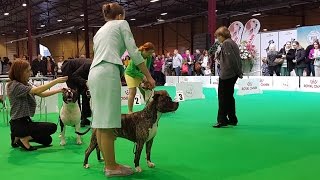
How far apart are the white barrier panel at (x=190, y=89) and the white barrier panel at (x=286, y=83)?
150 inches

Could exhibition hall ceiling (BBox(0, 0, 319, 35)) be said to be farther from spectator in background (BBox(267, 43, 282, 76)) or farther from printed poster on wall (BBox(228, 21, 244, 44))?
spectator in background (BBox(267, 43, 282, 76))

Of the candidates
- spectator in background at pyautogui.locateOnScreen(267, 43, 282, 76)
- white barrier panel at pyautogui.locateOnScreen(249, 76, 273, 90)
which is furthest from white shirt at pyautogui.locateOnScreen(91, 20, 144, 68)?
spectator in background at pyautogui.locateOnScreen(267, 43, 282, 76)

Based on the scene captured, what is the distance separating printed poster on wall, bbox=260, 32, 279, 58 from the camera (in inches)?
753

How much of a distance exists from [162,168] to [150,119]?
54 centimetres

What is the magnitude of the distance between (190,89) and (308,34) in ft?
31.3

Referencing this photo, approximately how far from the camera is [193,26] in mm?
34406

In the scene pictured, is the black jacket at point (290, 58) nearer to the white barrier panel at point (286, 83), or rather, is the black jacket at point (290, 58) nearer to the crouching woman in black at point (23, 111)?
the white barrier panel at point (286, 83)

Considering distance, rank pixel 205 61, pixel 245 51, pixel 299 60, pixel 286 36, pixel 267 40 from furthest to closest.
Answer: pixel 267 40
pixel 286 36
pixel 205 61
pixel 245 51
pixel 299 60

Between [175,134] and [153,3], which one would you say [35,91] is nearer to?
[175,134]

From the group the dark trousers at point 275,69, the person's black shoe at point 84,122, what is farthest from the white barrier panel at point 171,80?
the person's black shoe at point 84,122

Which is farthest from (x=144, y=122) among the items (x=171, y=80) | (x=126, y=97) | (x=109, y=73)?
(x=171, y=80)

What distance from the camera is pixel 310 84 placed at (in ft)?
39.5

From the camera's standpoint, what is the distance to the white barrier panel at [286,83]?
1252cm

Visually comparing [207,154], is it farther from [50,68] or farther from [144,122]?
[50,68]
